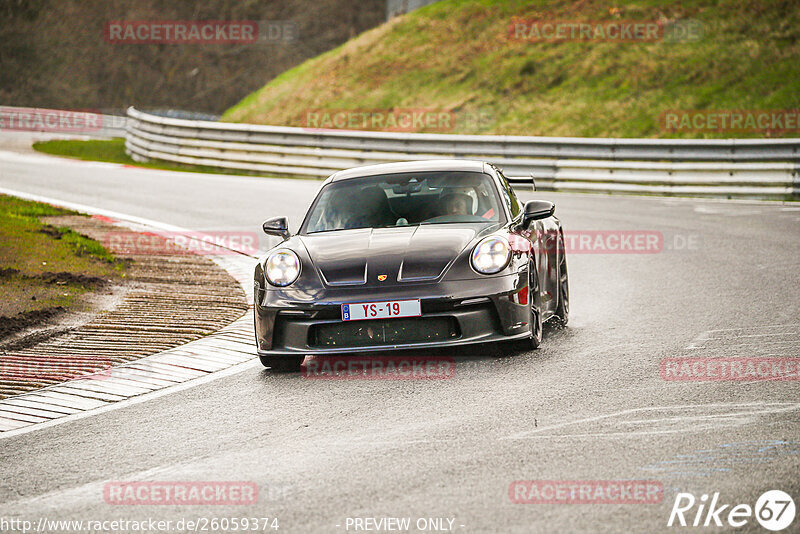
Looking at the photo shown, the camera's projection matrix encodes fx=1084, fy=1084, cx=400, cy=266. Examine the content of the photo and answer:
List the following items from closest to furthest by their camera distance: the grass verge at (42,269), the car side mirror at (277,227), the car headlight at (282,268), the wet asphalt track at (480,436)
Result: the wet asphalt track at (480,436), the car headlight at (282,268), the car side mirror at (277,227), the grass verge at (42,269)

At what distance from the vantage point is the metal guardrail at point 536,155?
19141 mm

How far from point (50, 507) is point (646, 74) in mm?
27916

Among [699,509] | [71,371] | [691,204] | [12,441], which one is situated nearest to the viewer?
[699,509]

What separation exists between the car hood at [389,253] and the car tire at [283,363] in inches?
24.9

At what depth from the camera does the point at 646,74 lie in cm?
3052

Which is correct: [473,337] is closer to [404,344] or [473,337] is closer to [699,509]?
[404,344]

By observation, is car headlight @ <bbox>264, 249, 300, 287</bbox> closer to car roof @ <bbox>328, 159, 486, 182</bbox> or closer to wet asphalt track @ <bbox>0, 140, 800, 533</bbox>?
wet asphalt track @ <bbox>0, 140, 800, 533</bbox>

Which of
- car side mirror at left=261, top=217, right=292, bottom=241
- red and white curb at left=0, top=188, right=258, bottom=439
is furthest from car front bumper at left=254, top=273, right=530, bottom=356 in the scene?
car side mirror at left=261, top=217, right=292, bottom=241

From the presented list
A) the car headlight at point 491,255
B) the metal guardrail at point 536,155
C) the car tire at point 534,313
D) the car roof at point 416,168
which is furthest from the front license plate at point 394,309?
the metal guardrail at point 536,155

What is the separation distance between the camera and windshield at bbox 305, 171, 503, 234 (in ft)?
26.7

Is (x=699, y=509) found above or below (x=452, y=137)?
below

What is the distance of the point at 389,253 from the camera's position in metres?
7.30

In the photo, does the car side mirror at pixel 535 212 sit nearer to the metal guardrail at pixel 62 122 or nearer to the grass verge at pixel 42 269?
the grass verge at pixel 42 269

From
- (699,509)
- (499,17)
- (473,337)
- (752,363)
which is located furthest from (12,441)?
(499,17)
